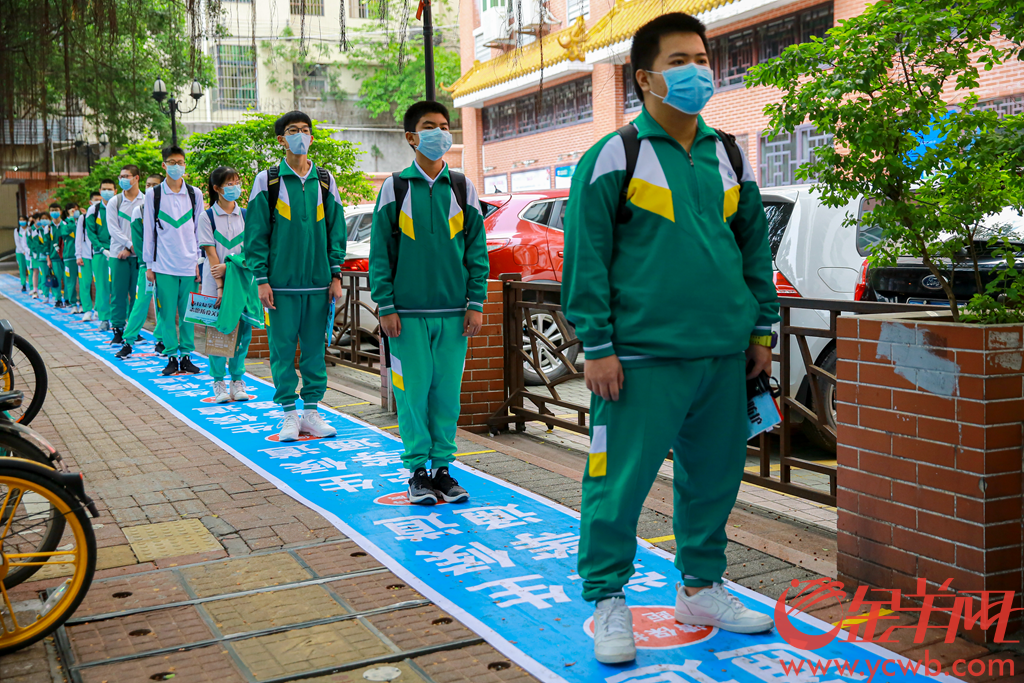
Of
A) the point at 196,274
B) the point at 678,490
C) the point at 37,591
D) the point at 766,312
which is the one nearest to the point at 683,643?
the point at 678,490

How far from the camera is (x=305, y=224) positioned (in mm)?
7016

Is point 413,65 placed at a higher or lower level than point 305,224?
higher

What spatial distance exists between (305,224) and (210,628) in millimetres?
3748

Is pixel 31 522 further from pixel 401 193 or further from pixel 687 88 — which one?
pixel 687 88

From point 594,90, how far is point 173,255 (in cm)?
1486

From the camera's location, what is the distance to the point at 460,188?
5.57 m

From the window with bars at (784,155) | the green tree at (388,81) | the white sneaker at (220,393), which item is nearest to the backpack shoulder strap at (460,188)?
the white sneaker at (220,393)

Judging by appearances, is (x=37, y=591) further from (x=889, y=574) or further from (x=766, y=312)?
(x=889, y=574)

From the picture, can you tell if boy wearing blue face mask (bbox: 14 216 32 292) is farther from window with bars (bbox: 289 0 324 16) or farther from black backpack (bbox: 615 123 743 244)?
black backpack (bbox: 615 123 743 244)

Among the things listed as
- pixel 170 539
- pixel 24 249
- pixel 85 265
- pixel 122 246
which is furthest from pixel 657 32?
pixel 24 249

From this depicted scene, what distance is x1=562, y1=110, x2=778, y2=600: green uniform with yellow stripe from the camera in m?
3.36

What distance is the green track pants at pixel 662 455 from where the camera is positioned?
340 centimetres

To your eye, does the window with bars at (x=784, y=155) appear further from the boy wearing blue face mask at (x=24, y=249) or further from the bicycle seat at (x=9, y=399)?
the boy wearing blue face mask at (x=24, y=249)

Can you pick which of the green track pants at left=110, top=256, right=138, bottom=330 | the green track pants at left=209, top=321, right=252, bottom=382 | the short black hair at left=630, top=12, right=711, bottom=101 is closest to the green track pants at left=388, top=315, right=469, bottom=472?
the short black hair at left=630, top=12, right=711, bottom=101
